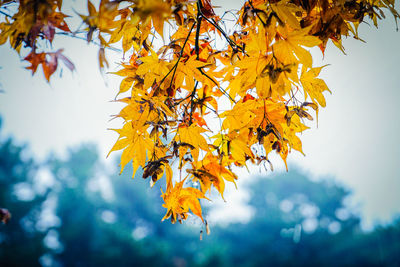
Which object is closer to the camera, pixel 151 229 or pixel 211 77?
pixel 211 77

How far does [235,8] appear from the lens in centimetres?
66

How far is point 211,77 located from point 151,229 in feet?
45.3

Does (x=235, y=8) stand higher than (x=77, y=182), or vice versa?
(x=77, y=182)

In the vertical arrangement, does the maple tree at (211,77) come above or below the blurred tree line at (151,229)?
below

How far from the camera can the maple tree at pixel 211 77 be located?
0.44 metres

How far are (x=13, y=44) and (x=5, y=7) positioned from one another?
8 centimetres

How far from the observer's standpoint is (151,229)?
42.8ft

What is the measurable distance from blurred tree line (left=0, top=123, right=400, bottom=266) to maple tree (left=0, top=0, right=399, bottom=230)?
790 centimetres

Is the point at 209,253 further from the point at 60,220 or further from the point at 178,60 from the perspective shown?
the point at 178,60

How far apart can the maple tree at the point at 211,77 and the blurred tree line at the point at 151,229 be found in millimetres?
7898

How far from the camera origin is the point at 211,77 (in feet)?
1.92

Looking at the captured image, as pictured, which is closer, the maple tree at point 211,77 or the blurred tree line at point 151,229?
the maple tree at point 211,77

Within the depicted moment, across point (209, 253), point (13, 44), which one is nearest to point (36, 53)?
point (13, 44)

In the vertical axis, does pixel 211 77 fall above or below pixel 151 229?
below
